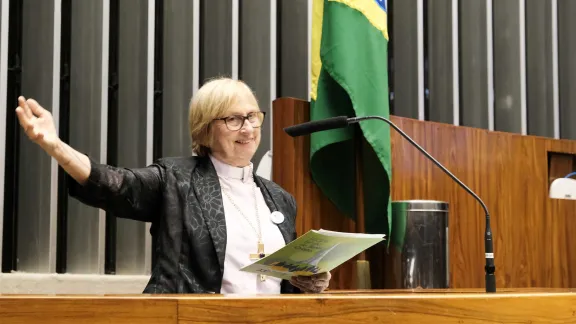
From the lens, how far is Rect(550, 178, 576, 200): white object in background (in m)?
3.61

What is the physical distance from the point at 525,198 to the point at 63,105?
211 centimetres

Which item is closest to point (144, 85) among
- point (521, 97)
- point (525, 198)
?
point (525, 198)

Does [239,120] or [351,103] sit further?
[351,103]

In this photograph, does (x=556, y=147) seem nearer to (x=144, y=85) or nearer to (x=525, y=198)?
(x=525, y=198)

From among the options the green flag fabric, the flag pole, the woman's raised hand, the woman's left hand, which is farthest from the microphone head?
the flag pole

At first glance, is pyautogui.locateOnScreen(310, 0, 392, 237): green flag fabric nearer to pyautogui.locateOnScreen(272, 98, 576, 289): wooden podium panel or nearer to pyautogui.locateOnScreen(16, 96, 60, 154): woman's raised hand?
pyautogui.locateOnScreen(272, 98, 576, 289): wooden podium panel

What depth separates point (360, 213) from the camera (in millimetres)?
3039

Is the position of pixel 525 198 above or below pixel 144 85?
below

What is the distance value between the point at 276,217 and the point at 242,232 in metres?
0.14

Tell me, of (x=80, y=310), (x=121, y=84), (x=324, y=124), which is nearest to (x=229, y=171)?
(x=324, y=124)

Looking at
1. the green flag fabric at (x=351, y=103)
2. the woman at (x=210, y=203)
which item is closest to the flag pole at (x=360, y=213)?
the green flag fabric at (x=351, y=103)

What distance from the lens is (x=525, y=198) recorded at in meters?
3.54

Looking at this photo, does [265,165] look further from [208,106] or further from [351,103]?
[208,106]

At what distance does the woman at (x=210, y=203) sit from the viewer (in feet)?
7.22
